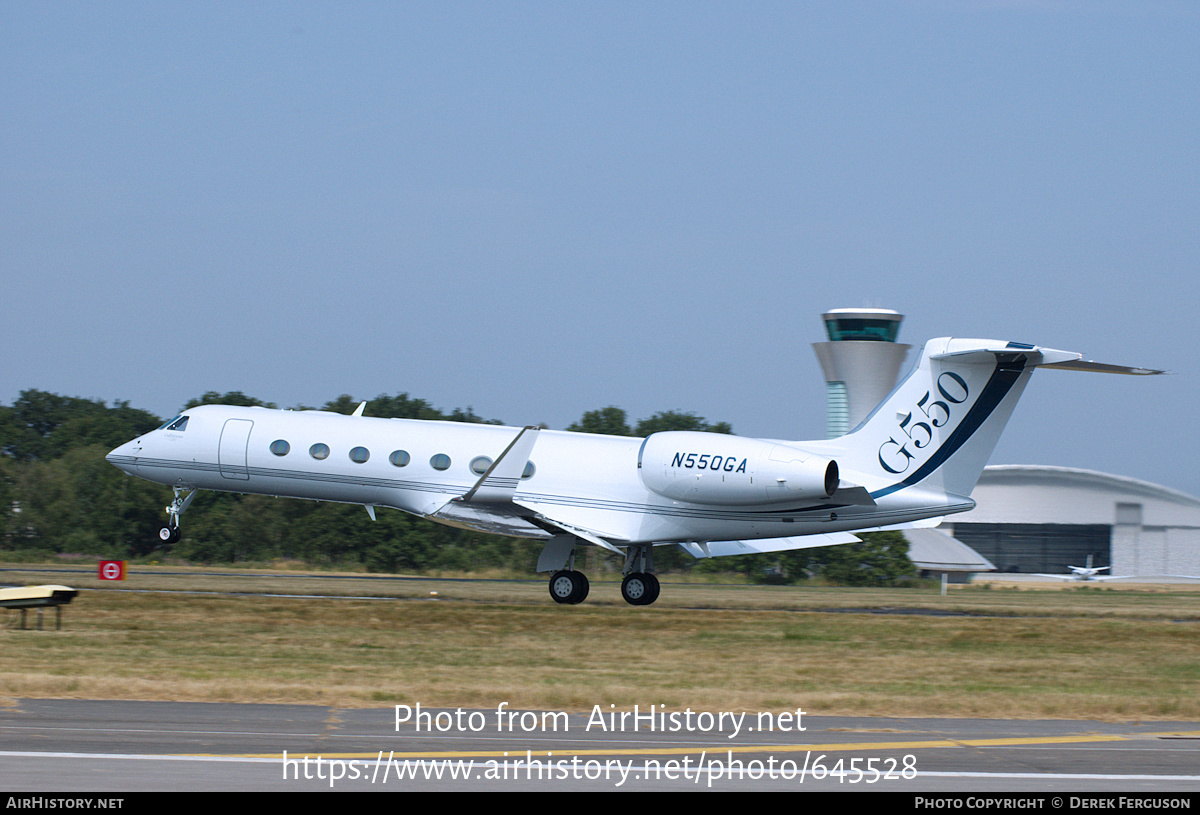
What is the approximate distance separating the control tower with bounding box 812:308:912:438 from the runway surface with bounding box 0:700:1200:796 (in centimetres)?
5704

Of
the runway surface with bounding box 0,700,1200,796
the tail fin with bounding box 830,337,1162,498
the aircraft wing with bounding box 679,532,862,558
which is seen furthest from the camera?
the aircraft wing with bounding box 679,532,862,558

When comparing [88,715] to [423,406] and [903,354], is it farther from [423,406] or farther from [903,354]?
[903,354]

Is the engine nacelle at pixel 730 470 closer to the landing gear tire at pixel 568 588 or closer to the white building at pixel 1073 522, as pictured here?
the landing gear tire at pixel 568 588

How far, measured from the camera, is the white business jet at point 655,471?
72.2ft

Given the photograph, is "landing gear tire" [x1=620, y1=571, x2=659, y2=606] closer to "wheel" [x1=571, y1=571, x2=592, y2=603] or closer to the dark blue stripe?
"wheel" [x1=571, y1=571, x2=592, y2=603]

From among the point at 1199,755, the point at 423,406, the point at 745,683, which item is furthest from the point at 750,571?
the point at 1199,755

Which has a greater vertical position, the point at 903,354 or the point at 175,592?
the point at 903,354

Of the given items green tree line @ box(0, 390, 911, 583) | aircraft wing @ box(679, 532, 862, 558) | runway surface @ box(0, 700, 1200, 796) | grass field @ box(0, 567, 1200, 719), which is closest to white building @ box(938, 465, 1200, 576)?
green tree line @ box(0, 390, 911, 583)

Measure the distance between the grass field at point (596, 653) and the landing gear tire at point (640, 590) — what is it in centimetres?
30

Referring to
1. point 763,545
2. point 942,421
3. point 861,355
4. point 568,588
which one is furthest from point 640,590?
point 861,355

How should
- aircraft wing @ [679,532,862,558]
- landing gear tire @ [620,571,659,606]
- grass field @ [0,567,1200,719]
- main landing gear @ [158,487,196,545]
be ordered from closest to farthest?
grass field @ [0,567,1200,719], aircraft wing @ [679,532,862,558], landing gear tire @ [620,571,659,606], main landing gear @ [158,487,196,545]

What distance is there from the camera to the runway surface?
8406 millimetres

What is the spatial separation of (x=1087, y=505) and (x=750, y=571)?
125 ft

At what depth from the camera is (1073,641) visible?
20.1m
